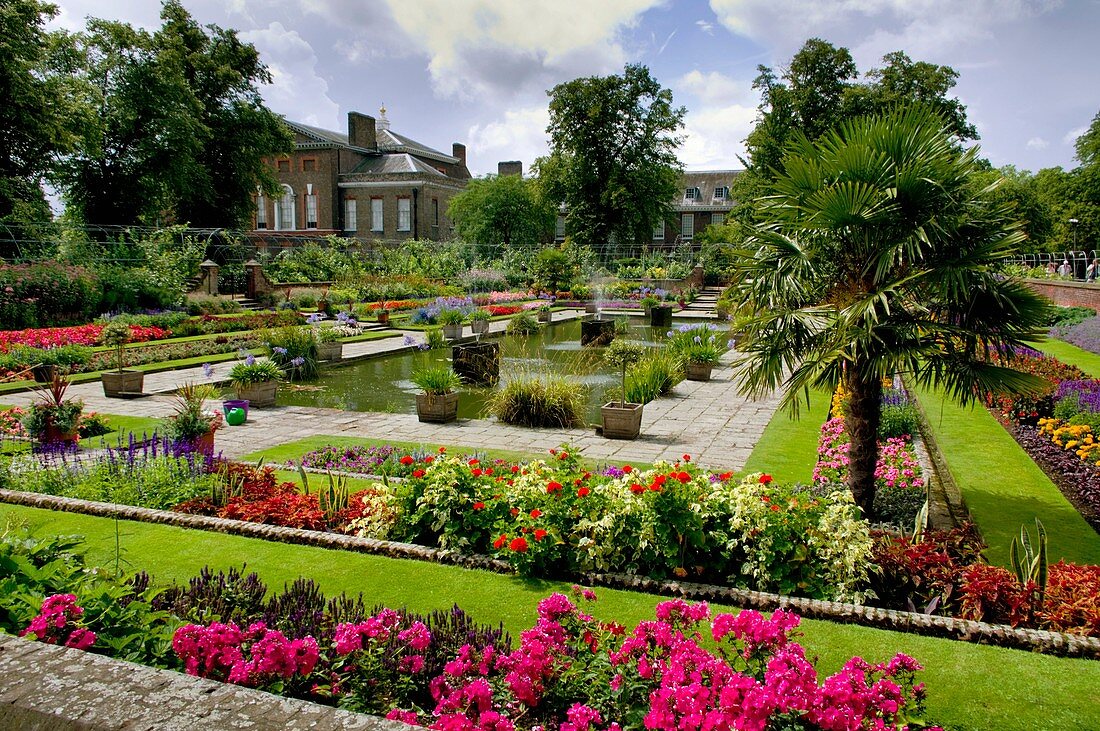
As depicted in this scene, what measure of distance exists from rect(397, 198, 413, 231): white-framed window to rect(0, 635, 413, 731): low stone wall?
5195 centimetres

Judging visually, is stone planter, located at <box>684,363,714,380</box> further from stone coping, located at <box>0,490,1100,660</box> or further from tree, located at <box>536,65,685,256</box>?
tree, located at <box>536,65,685,256</box>

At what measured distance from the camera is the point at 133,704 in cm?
180

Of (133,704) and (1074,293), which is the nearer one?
(133,704)

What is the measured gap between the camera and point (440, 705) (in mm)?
2654

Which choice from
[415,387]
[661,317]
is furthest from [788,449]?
[661,317]

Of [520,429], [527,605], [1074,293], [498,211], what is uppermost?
[498,211]

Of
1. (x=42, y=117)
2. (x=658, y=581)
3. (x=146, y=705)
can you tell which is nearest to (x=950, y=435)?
(x=658, y=581)

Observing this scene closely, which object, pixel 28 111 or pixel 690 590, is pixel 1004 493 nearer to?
pixel 690 590

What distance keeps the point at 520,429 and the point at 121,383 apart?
6.93 meters

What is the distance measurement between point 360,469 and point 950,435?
Answer: 24.5 feet

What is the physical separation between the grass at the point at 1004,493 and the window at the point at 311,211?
50.7m

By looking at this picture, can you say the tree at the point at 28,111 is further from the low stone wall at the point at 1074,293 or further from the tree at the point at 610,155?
the low stone wall at the point at 1074,293

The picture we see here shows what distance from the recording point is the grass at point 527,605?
3.13 meters

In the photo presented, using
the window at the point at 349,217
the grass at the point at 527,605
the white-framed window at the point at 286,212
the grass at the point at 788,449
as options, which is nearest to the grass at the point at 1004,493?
the grass at the point at 788,449
